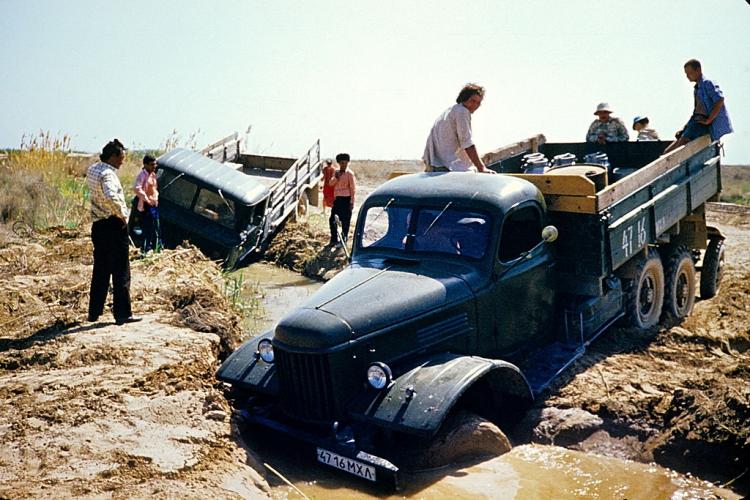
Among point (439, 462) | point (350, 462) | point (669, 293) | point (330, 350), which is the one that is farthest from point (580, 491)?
point (669, 293)

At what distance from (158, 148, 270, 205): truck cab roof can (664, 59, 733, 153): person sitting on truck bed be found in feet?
24.6

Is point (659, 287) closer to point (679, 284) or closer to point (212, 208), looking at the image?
point (679, 284)

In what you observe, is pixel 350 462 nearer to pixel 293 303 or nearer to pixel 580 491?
pixel 580 491

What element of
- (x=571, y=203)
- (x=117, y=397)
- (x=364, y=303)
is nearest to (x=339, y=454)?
(x=364, y=303)

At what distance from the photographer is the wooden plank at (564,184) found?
7309 mm

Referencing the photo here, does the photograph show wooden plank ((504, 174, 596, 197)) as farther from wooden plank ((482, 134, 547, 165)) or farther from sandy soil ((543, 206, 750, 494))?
wooden plank ((482, 134, 547, 165))

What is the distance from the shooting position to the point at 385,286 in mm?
6203

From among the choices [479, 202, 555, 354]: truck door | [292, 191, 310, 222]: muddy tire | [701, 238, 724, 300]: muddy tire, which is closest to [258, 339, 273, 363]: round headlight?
[479, 202, 555, 354]: truck door

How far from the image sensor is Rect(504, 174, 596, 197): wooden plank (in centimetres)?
731

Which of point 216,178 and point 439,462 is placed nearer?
point 439,462

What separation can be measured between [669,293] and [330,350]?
5397 millimetres

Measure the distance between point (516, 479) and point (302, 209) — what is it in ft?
40.3

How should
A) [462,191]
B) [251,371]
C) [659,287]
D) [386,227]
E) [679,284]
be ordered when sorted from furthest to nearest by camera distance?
[679,284]
[659,287]
[386,227]
[462,191]
[251,371]

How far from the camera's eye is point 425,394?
546cm
